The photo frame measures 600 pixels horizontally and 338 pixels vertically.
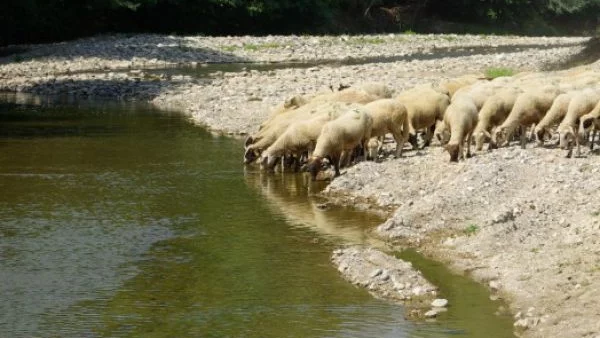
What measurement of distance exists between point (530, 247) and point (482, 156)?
554 centimetres

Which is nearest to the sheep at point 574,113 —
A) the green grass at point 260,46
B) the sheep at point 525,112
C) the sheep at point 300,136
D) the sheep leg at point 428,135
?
the sheep at point 525,112

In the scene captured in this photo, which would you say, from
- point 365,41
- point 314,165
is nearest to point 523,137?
point 314,165

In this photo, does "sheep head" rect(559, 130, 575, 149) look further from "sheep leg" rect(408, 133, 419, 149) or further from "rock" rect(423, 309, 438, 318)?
"rock" rect(423, 309, 438, 318)

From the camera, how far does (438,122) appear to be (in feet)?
71.5

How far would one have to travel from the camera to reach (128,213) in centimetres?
1761

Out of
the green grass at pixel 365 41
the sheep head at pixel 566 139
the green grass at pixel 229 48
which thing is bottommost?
the sheep head at pixel 566 139

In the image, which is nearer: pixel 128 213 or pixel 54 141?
pixel 128 213

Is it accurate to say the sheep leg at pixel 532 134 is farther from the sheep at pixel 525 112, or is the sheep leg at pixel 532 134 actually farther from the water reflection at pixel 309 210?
the water reflection at pixel 309 210

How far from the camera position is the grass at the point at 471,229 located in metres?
14.8

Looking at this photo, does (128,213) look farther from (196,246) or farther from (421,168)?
(421,168)

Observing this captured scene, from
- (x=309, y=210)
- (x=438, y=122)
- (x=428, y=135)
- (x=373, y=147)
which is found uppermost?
(x=438, y=122)

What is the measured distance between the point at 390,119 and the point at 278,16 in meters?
48.1

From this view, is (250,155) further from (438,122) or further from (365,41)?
(365,41)

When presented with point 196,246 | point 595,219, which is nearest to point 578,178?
point 595,219
